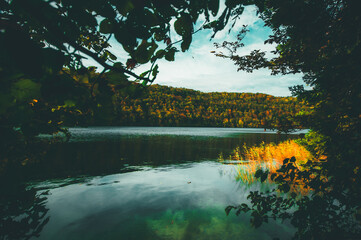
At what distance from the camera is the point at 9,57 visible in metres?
0.59

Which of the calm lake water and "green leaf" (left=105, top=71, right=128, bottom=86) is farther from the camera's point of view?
the calm lake water

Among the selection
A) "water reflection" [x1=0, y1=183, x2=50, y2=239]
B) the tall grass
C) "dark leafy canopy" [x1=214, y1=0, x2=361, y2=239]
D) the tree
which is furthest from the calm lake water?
"dark leafy canopy" [x1=214, y1=0, x2=361, y2=239]

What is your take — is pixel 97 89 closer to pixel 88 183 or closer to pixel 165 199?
pixel 165 199

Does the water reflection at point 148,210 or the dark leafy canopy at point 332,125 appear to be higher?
the dark leafy canopy at point 332,125

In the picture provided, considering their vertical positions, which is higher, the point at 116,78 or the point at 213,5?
the point at 213,5

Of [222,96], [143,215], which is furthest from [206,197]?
[222,96]

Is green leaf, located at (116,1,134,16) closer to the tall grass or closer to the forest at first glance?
the forest

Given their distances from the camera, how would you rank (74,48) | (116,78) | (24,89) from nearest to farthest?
(24,89), (74,48), (116,78)

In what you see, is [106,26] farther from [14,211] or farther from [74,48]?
[14,211]

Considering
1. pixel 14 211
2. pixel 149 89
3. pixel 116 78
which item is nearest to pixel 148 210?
pixel 14 211

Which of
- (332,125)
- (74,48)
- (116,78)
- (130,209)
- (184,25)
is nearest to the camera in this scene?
(74,48)

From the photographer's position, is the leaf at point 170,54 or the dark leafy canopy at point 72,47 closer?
the dark leafy canopy at point 72,47

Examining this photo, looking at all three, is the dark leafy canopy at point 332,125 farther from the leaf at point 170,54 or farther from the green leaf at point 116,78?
the green leaf at point 116,78

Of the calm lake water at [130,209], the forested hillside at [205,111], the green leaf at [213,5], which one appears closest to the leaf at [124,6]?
the green leaf at [213,5]
